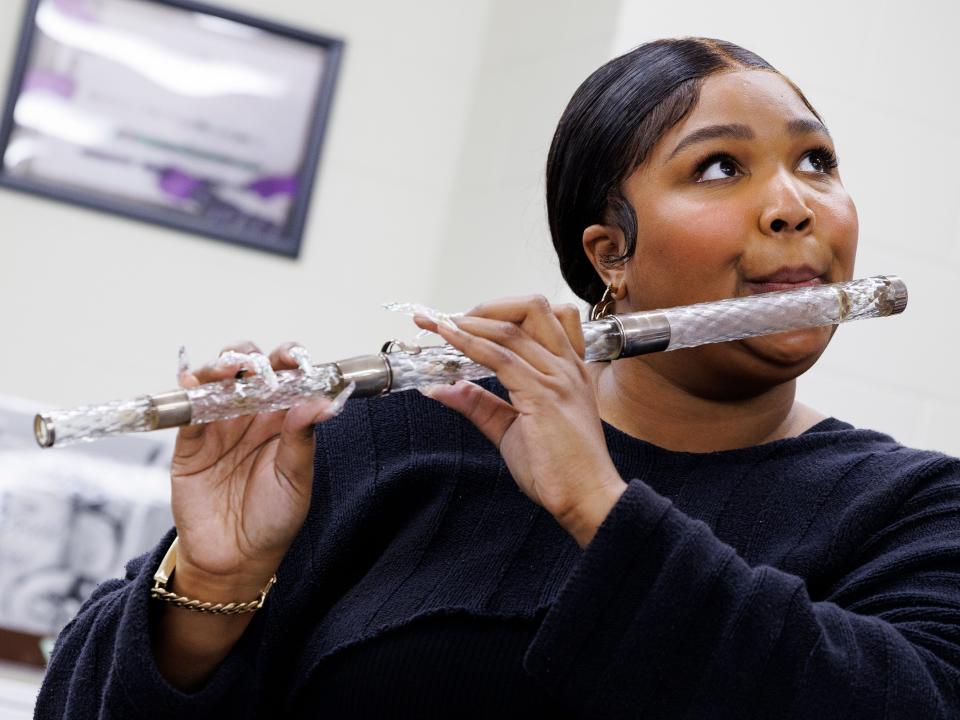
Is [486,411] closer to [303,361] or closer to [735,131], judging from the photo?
[303,361]

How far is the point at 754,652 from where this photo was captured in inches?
31.9

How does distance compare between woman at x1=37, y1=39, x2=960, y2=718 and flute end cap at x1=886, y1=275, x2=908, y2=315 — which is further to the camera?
flute end cap at x1=886, y1=275, x2=908, y2=315

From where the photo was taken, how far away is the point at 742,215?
1.06m

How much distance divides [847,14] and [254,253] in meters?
0.98

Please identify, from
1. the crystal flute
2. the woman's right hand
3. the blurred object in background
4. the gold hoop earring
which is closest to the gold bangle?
the woman's right hand

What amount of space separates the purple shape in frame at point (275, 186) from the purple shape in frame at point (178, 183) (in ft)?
0.29

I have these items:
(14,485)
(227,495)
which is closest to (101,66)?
(14,485)

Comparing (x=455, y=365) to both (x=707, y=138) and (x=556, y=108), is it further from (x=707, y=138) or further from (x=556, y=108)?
(x=556, y=108)

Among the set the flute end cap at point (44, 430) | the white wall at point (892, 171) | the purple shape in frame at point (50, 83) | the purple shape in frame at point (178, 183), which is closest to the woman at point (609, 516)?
the flute end cap at point (44, 430)

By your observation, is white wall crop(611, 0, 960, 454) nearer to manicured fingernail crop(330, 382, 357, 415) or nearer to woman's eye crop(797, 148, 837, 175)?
woman's eye crop(797, 148, 837, 175)

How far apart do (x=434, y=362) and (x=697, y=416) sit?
306mm

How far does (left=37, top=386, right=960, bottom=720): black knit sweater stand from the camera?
81 cm

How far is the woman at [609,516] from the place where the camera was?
0.82m

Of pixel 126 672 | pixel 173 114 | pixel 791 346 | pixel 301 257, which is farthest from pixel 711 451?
pixel 173 114
